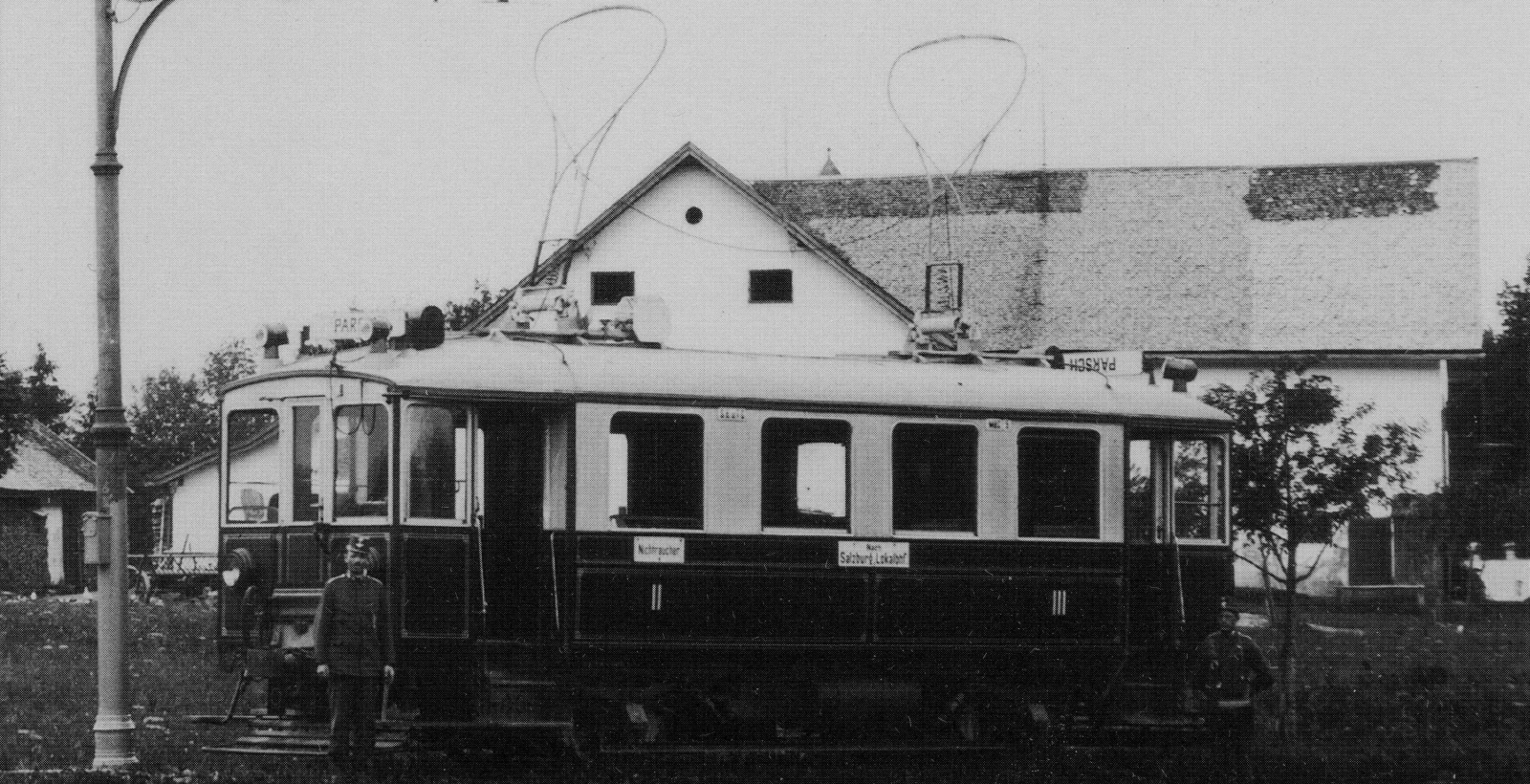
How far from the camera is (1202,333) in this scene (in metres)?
39.6

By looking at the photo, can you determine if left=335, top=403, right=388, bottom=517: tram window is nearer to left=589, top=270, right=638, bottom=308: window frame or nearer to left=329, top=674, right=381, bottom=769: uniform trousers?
left=329, top=674, right=381, bottom=769: uniform trousers

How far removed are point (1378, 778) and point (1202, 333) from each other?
78.0ft

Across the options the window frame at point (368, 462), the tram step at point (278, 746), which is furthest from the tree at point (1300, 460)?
the tram step at point (278, 746)

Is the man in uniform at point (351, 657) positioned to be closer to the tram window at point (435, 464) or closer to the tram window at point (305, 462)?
the tram window at point (435, 464)

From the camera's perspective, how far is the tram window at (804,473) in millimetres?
15906

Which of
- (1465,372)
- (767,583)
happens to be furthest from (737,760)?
(1465,372)

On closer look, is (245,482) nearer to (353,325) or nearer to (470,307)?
(353,325)

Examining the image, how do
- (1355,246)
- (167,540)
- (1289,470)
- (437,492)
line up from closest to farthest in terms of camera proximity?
(437,492) → (1289,470) → (1355,246) → (167,540)

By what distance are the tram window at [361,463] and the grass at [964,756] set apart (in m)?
1.89

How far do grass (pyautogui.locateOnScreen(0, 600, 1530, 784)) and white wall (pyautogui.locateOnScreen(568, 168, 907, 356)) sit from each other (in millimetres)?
11582

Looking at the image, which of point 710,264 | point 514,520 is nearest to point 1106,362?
point 514,520

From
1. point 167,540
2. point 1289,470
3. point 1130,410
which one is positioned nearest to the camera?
point 1130,410

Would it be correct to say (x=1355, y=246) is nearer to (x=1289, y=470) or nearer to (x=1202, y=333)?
(x=1202, y=333)

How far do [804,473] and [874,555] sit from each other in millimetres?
862
